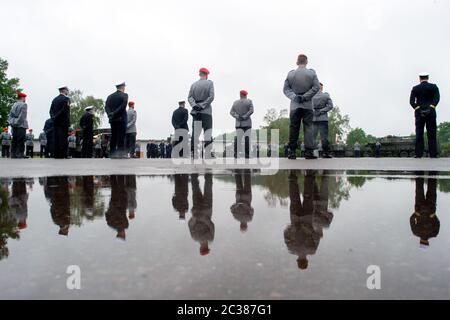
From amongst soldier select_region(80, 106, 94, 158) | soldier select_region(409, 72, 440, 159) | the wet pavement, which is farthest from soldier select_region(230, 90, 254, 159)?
the wet pavement

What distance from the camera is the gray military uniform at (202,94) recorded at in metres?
8.48

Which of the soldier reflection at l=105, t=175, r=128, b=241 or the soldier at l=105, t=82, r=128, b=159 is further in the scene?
the soldier at l=105, t=82, r=128, b=159

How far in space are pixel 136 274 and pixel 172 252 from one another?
0.62ft

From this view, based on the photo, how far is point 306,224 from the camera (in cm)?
146

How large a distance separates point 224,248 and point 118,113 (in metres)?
8.64

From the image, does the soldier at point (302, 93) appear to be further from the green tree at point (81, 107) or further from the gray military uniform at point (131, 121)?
the green tree at point (81, 107)

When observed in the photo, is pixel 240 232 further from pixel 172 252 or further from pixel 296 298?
pixel 296 298

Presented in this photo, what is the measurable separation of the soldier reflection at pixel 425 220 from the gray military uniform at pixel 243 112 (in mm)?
8384

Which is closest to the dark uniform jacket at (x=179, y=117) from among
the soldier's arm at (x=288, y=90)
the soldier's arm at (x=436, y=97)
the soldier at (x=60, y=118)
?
the soldier at (x=60, y=118)

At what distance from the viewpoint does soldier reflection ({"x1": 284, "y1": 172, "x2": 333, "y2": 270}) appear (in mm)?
1109

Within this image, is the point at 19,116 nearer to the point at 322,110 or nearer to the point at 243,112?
the point at 243,112

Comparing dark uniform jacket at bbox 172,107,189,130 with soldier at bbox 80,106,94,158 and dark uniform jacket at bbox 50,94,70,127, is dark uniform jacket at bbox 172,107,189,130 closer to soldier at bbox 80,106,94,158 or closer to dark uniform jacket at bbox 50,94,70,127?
dark uniform jacket at bbox 50,94,70,127
